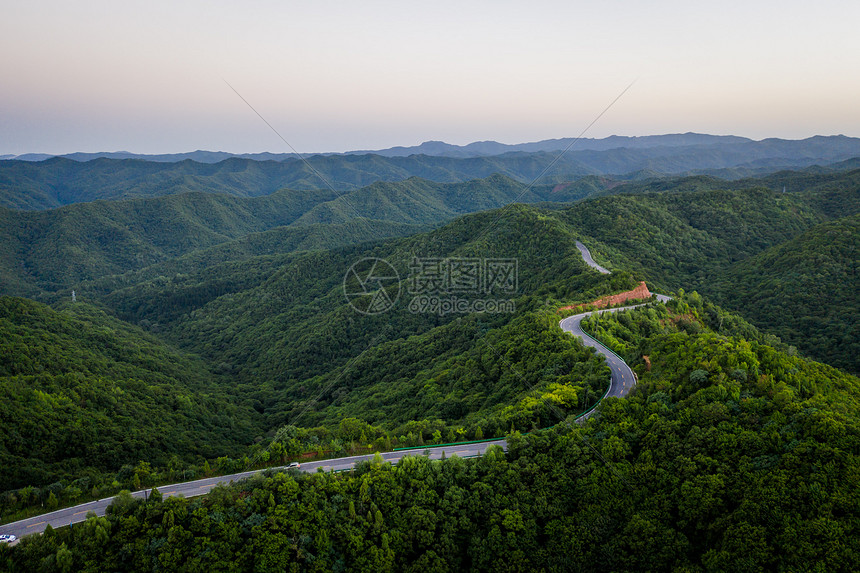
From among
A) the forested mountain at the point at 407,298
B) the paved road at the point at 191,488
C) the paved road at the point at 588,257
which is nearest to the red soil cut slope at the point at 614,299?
the forested mountain at the point at 407,298

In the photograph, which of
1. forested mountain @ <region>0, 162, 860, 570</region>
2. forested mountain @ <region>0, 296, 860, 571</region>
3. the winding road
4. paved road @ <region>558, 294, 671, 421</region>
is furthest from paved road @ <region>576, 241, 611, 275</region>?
forested mountain @ <region>0, 296, 860, 571</region>

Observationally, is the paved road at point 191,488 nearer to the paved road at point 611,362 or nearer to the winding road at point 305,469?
the winding road at point 305,469

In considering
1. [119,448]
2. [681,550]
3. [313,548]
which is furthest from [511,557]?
[119,448]

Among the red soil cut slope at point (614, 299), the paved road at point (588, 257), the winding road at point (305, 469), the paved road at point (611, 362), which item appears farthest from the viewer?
the paved road at point (588, 257)

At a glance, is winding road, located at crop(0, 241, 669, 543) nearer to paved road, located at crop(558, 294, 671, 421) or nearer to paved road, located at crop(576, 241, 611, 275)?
paved road, located at crop(558, 294, 671, 421)

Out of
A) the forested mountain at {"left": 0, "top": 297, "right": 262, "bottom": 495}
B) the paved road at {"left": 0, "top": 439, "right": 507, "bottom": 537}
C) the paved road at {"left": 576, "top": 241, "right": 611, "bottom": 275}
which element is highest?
the paved road at {"left": 576, "top": 241, "right": 611, "bottom": 275}

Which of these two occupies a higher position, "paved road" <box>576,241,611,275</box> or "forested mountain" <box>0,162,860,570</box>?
"paved road" <box>576,241,611,275</box>

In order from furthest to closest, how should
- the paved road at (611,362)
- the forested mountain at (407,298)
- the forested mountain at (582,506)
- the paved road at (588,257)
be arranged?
1. the paved road at (588,257)
2. the forested mountain at (407,298)
3. the paved road at (611,362)
4. the forested mountain at (582,506)
